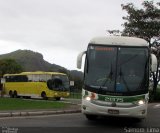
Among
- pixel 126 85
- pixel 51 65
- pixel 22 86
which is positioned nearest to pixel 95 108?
pixel 126 85

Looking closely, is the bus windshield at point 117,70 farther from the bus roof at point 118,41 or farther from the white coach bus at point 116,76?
the bus roof at point 118,41

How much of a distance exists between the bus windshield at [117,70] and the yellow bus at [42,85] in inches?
1142

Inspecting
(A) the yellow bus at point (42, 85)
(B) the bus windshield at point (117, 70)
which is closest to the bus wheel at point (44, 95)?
(A) the yellow bus at point (42, 85)

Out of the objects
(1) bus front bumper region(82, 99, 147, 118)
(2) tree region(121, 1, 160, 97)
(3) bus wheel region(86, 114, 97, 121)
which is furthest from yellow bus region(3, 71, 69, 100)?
(1) bus front bumper region(82, 99, 147, 118)

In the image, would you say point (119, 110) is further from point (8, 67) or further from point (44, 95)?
point (8, 67)

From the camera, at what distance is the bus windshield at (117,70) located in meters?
17.4

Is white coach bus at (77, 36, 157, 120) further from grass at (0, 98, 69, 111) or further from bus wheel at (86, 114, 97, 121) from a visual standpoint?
grass at (0, 98, 69, 111)

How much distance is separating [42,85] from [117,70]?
3099cm

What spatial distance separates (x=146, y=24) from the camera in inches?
1784

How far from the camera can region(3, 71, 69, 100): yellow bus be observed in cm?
4709

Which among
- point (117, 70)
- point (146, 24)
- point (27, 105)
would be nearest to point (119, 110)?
point (117, 70)

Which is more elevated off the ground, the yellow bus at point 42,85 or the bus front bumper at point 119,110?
the bus front bumper at point 119,110

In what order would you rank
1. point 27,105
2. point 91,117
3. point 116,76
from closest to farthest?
point 116,76
point 91,117
point 27,105

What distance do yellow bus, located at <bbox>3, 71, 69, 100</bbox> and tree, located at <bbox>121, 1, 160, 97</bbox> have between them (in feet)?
27.4
